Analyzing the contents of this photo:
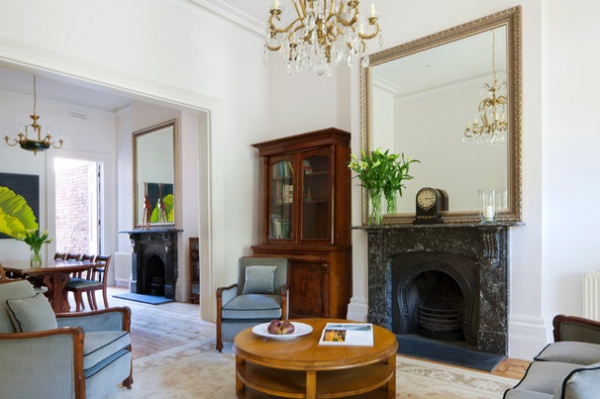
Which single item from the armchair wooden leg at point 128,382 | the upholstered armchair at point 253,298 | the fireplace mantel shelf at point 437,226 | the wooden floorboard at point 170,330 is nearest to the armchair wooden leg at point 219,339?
the upholstered armchair at point 253,298

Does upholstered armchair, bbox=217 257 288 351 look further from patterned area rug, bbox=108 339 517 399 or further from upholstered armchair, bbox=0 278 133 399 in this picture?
upholstered armchair, bbox=0 278 133 399

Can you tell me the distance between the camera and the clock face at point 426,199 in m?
3.96

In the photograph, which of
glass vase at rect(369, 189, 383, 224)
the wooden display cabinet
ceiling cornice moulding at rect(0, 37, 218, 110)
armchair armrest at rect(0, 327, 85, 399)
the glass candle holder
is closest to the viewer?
armchair armrest at rect(0, 327, 85, 399)

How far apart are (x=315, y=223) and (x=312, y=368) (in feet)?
8.92

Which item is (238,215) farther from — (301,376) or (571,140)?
(571,140)

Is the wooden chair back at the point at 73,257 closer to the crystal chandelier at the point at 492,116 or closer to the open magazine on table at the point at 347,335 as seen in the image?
the open magazine on table at the point at 347,335

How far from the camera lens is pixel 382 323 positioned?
13.8 feet

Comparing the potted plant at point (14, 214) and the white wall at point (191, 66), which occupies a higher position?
the white wall at point (191, 66)

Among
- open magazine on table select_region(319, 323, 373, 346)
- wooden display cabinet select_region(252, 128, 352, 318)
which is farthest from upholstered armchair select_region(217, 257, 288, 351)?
open magazine on table select_region(319, 323, 373, 346)

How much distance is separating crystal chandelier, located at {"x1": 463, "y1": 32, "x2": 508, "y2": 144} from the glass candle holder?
46 centimetres

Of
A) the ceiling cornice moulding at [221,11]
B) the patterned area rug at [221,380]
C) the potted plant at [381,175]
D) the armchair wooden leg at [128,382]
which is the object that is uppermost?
the ceiling cornice moulding at [221,11]

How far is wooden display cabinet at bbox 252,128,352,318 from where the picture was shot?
457cm

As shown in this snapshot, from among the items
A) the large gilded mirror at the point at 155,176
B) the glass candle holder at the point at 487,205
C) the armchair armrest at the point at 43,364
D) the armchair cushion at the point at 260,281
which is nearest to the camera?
the armchair armrest at the point at 43,364

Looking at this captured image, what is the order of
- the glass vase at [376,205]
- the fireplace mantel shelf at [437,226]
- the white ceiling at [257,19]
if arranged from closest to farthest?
the fireplace mantel shelf at [437,226], the white ceiling at [257,19], the glass vase at [376,205]
